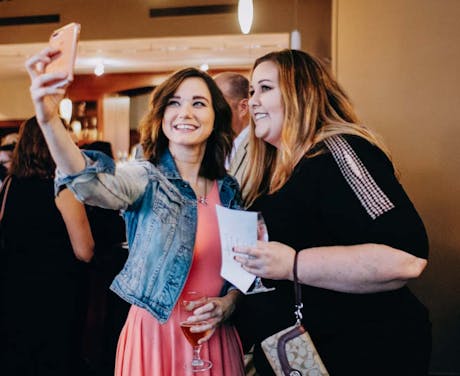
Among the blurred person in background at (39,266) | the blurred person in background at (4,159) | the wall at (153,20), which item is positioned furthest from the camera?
the wall at (153,20)

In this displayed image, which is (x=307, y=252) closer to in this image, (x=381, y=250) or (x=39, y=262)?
(x=381, y=250)

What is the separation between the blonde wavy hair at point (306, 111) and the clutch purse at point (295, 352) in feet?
1.02

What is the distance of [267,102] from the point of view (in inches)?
64.9

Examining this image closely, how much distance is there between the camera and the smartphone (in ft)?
3.66

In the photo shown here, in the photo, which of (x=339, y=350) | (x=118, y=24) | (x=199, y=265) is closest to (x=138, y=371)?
(x=199, y=265)

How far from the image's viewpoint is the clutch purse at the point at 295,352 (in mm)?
1379

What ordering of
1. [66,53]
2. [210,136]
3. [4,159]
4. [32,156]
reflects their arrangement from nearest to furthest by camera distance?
1. [66,53]
2. [210,136]
3. [32,156]
4. [4,159]

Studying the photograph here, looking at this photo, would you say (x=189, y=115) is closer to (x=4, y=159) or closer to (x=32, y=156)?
(x=32, y=156)

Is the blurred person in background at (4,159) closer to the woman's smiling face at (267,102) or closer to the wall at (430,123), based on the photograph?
the wall at (430,123)

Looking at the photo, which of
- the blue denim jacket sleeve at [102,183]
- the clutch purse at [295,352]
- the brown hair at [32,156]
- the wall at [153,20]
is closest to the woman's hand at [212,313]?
the clutch purse at [295,352]

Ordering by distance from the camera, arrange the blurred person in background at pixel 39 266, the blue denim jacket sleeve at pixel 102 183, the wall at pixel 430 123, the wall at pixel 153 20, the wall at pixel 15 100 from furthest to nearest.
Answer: the wall at pixel 15 100, the wall at pixel 153 20, the wall at pixel 430 123, the blurred person in background at pixel 39 266, the blue denim jacket sleeve at pixel 102 183

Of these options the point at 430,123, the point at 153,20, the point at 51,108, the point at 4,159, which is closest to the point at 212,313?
the point at 51,108

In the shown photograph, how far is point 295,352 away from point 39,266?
1677 millimetres

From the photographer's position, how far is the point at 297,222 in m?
1.48
